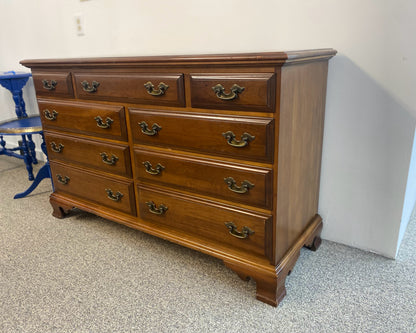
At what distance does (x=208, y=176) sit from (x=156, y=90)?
1.34 feet

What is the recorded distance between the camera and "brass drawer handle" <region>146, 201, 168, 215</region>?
5.36ft

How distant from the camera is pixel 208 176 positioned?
142cm

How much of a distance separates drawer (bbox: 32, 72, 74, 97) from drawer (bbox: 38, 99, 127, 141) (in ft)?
0.15

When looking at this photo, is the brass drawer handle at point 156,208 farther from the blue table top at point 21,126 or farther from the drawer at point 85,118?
the blue table top at point 21,126

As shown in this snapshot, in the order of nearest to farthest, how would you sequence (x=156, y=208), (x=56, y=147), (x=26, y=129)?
1. (x=156, y=208)
2. (x=56, y=147)
3. (x=26, y=129)

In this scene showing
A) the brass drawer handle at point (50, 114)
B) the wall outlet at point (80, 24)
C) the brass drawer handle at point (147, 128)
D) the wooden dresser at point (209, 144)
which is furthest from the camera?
the wall outlet at point (80, 24)

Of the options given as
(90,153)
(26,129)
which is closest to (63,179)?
(90,153)

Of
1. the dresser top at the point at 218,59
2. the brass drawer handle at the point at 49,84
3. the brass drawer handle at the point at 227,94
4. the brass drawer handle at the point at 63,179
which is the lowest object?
the brass drawer handle at the point at 63,179

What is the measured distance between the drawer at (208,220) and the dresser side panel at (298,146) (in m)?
0.08

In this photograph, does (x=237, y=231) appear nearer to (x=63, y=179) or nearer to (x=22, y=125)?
(x=63, y=179)

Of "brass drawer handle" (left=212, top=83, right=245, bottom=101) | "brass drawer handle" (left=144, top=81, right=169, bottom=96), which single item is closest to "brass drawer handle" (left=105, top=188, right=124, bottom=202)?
"brass drawer handle" (left=144, top=81, right=169, bottom=96)

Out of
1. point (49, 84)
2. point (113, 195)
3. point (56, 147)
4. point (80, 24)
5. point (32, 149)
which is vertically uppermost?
point (80, 24)

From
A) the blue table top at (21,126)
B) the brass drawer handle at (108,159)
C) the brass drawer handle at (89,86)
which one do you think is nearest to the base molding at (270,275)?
the brass drawer handle at (108,159)

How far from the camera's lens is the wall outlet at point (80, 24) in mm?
2375
